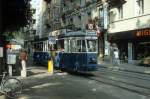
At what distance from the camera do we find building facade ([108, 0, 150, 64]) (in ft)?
117

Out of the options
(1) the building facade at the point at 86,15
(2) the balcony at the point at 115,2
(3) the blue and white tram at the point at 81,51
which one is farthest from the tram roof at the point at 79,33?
(2) the balcony at the point at 115,2

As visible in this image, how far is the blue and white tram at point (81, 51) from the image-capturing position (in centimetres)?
2580

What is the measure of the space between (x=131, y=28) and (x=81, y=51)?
13.4m

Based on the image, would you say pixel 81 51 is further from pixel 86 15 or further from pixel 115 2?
pixel 86 15

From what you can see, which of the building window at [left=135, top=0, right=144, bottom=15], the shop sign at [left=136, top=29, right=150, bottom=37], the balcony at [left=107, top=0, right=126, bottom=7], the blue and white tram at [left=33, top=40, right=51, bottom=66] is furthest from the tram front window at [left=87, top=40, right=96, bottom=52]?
the balcony at [left=107, top=0, right=126, bottom=7]

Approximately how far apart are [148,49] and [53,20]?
35.1 meters

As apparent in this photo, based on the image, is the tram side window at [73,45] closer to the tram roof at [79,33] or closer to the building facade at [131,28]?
the tram roof at [79,33]

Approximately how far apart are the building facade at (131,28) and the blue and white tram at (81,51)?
351 inches

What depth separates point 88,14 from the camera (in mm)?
50469

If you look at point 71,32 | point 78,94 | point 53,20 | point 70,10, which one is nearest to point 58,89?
point 78,94

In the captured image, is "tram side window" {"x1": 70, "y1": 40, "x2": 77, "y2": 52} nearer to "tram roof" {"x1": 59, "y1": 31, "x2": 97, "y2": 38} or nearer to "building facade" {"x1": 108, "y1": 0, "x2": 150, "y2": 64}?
"tram roof" {"x1": 59, "y1": 31, "x2": 97, "y2": 38}

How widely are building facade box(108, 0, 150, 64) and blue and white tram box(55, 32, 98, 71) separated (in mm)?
8905

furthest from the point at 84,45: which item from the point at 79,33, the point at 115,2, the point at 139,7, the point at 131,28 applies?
the point at 115,2

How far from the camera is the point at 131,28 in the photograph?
1518 inches
